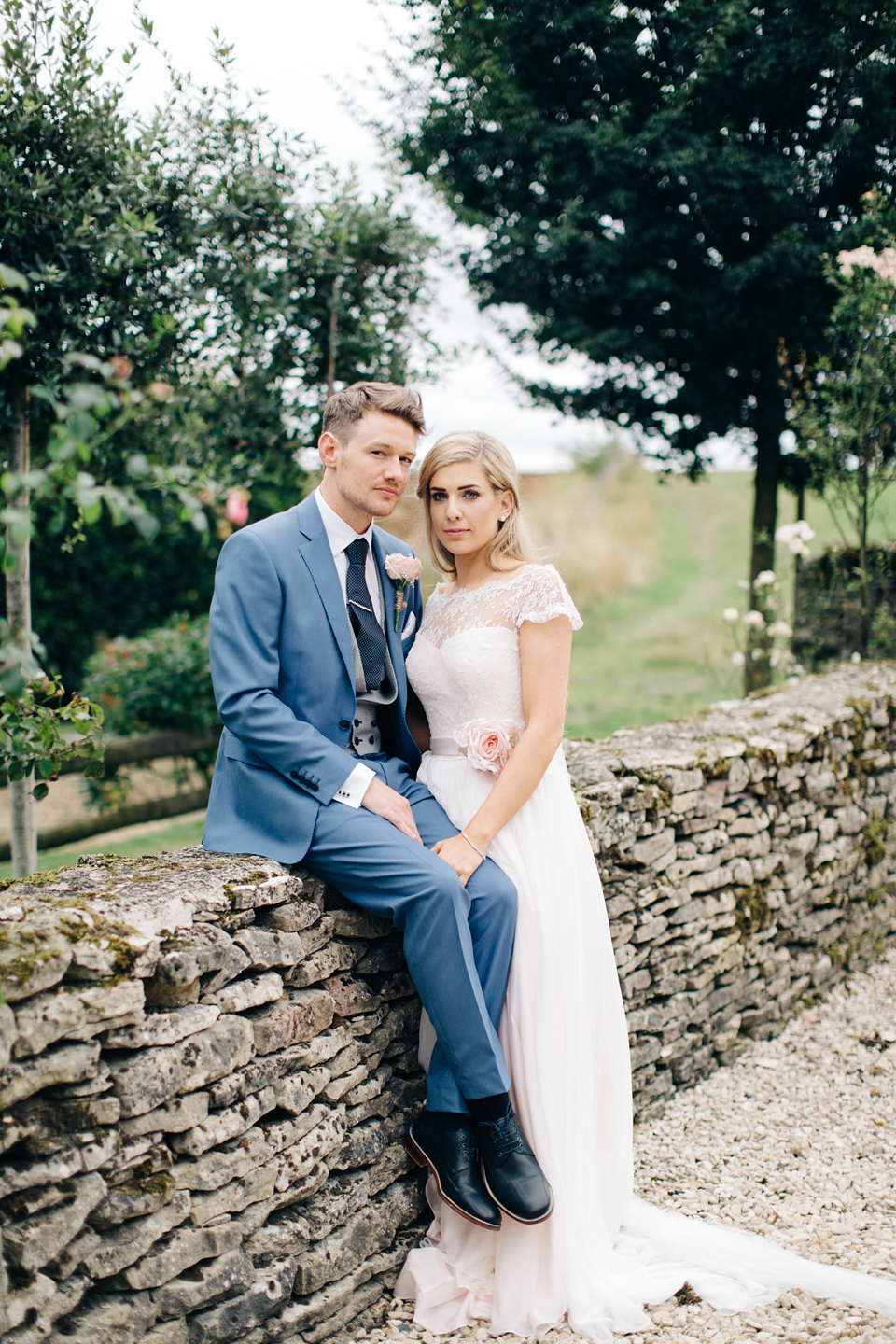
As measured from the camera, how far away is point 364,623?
9.55 ft

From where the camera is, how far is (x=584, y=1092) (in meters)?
2.82

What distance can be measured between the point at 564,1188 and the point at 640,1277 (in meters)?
0.36

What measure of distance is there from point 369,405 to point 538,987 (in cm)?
182

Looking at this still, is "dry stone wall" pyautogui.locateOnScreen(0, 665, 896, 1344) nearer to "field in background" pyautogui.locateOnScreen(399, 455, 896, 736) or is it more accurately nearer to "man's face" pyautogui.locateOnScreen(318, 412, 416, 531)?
"man's face" pyautogui.locateOnScreen(318, 412, 416, 531)

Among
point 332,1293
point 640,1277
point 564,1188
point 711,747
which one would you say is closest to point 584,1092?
point 564,1188

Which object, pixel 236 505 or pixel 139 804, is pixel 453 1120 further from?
pixel 139 804

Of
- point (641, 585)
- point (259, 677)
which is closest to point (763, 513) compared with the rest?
point (259, 677)

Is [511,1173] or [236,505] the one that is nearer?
[511,1173]

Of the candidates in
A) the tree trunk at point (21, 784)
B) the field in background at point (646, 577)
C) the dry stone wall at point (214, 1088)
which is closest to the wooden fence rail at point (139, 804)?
the tree trunk at point (21, 784)

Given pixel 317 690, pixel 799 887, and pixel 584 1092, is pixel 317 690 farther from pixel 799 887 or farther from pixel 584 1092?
pixel 799 887

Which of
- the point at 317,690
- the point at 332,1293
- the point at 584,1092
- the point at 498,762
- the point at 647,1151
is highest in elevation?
the point at 317,690

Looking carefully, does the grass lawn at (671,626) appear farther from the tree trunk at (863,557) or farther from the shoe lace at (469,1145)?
the shoe lace at (469,1145)

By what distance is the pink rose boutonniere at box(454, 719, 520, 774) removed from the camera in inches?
114

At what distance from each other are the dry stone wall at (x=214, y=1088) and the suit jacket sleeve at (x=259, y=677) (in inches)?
11.6
